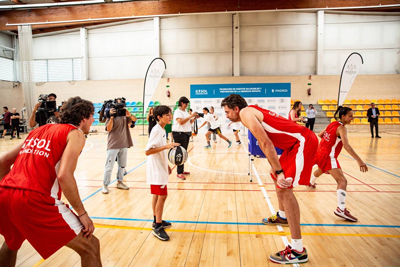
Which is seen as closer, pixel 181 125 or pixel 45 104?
pixel 45 104

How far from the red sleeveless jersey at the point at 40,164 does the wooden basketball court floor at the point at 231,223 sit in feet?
4.78

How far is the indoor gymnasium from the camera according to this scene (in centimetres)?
185

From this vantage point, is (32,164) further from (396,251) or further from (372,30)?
(372,30)

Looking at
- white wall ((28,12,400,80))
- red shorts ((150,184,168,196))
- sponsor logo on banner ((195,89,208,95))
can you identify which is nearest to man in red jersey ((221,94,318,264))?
red shorts ((150,184,168,196))

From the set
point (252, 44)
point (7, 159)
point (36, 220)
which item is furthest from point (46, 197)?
point (252, 44)

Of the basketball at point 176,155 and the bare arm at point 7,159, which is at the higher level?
the bare arm at point 7,159

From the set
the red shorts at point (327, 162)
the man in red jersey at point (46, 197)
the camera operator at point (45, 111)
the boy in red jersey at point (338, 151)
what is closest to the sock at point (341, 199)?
the boy in red jersey at point (338, 151)

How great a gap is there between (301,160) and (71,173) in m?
2.24

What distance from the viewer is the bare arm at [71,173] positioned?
5.61ft

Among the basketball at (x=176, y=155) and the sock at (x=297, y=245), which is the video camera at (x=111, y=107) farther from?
the sock at (x=297, y=245)

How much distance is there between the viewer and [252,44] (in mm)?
18984

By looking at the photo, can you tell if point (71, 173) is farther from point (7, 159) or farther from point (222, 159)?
point (222, 159)

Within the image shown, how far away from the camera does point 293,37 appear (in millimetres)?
18797

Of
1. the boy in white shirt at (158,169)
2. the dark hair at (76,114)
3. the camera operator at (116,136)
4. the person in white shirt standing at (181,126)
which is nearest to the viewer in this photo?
the dark hair at (76,114)
